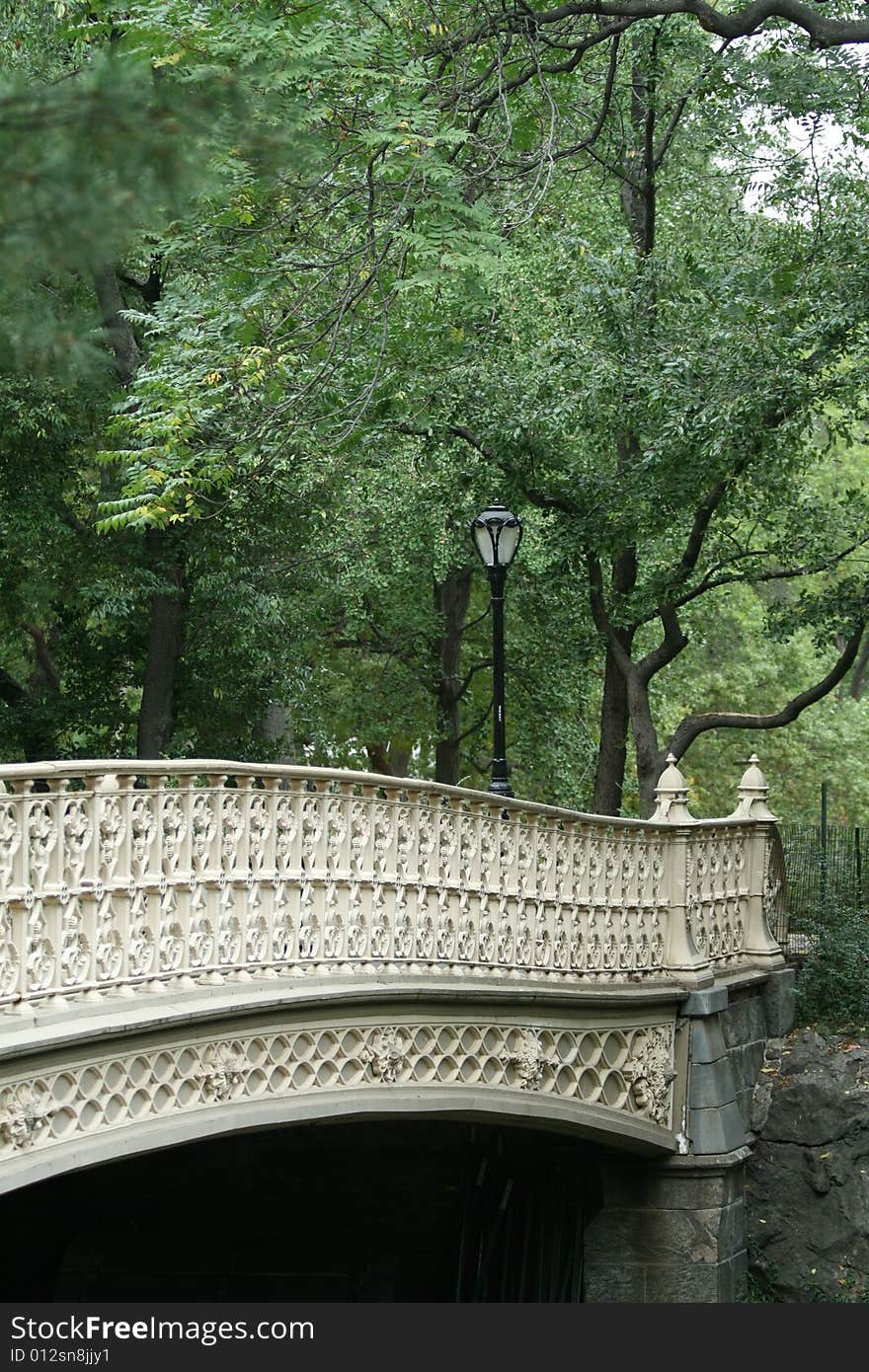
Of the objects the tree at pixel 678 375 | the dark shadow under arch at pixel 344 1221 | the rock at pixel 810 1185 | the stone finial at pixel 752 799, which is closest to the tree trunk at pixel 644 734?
the tree at pixel 678 375

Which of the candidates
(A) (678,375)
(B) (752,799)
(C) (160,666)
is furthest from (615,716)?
(B) (752,799)

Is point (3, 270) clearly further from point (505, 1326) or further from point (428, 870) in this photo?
point (505, 1326)

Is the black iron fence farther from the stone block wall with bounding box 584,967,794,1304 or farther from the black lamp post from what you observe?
the black lamp post

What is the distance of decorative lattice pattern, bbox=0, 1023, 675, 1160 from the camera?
26.6 ft

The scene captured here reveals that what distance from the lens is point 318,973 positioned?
9992 millimetres

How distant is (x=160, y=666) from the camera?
18.8 metres

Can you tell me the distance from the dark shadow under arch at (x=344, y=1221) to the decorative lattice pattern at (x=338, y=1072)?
1111 millimetres

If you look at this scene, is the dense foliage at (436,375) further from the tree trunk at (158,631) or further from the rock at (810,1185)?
the rock at (810,1185)

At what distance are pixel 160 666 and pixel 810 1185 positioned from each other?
8.39 m

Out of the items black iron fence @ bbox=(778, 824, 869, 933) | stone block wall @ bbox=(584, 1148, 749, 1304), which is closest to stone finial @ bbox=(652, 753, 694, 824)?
stone block wall @ bbox=(584, 1148, 749, 1304)

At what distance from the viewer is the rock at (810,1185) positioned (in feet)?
46.7

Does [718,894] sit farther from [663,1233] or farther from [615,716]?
[615,716]

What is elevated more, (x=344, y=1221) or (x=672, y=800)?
(x=672, y=800)

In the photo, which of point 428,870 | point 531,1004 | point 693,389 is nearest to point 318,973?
point 428,870
